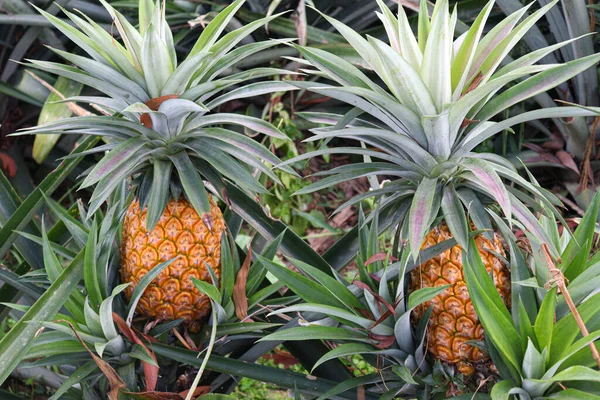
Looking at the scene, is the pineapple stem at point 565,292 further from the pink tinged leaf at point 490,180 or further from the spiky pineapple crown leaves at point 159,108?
the spiky pineapple crown leaves at point 159,108

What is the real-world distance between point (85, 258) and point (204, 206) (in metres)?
0.16

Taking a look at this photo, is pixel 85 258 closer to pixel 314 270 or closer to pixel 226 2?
pixel 314 270

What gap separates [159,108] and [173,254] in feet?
0.59

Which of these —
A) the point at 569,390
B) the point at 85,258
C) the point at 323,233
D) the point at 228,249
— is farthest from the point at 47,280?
the point at 323,233

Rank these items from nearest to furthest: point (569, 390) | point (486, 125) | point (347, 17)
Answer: point (569, 390) → point (486, 125) → point (347, 17)

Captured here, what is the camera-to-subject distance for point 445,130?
631mm

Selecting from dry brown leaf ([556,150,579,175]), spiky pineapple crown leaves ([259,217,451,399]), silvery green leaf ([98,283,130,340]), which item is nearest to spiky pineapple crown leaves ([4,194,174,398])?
silvery green leaf ([98,283,130,340])

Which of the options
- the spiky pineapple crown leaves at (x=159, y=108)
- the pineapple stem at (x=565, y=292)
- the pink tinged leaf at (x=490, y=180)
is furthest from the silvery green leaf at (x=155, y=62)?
the pineapple stem at (x=565, y=292)

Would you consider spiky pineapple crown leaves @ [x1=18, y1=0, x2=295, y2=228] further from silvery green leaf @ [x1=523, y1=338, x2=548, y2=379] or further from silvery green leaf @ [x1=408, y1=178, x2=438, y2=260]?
silvery green leaf @ [x1=523, y1=338, x2=548, y2=379]

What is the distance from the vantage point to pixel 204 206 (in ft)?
2.35

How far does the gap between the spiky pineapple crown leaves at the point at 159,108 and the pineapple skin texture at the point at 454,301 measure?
21 cm

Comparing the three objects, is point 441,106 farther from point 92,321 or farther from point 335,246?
point 92,321

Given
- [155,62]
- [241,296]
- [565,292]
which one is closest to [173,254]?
[241,296]

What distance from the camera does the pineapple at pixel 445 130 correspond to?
23.7 inches
